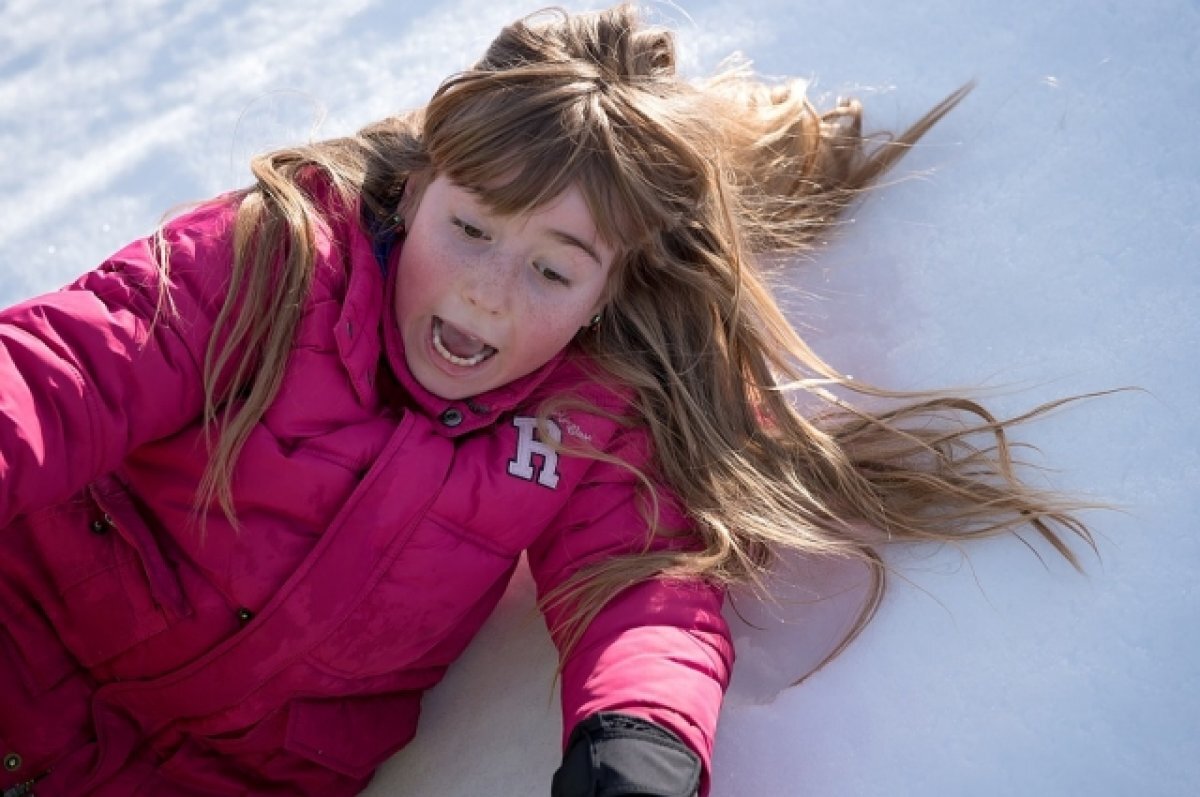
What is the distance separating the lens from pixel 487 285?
1.33m

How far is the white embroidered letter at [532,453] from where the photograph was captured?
1388 mm

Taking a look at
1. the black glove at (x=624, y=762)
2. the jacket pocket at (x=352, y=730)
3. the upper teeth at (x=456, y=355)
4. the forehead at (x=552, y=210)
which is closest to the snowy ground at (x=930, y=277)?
the jacket pocket at (x=352, y=730)

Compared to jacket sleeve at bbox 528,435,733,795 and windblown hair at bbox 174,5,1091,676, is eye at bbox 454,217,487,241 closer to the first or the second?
windblown hair at bbox 174,5,1091,676

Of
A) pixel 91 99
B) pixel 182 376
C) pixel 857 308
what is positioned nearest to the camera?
pixel 182 376

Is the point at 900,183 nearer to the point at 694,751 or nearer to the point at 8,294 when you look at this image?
the point at 694,751

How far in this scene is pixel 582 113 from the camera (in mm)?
1340

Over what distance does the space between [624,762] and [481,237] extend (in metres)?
0.54

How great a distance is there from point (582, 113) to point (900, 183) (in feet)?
1.92

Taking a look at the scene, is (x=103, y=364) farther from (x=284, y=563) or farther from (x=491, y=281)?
(x=491, y=281)

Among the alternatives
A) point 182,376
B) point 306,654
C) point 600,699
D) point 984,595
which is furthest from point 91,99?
point 984,595

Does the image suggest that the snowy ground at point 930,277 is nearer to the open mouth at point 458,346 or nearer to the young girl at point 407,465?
the young girl at point 407,465

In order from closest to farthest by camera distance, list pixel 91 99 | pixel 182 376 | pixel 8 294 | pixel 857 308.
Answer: pixel 182 376
pixel 857 308
pixel 8 294
pixel 91 99

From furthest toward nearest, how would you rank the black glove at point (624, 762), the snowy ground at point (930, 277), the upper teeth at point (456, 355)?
the upper teeth at point (456, 355), the snowy ground at point (930, 277), the black glove at point (624, 762)

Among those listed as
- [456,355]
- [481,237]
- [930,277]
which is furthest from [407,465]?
[930,277]
